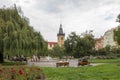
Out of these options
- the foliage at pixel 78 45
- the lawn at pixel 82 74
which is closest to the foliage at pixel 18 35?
the lawn at pixel 82 74

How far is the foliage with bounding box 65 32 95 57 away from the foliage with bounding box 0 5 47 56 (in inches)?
2362

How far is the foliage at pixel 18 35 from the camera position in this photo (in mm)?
35688

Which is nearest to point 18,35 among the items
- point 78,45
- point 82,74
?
point 82,74

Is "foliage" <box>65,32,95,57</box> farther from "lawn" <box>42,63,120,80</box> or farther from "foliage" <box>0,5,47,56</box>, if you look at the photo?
"lawn" <box>42,63,120,80</box>

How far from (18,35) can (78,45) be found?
68074 mm

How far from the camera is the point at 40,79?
688 inches

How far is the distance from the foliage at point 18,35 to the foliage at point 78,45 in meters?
60.0

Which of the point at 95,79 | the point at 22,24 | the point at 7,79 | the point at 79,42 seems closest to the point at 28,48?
the point at 22,24

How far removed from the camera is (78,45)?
103188 mm

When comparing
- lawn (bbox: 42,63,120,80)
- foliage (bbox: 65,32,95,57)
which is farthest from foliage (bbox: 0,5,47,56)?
foliage (bbox: 65,32,95,57)

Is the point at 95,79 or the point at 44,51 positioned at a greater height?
the point at 44,51

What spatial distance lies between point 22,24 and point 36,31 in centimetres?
341

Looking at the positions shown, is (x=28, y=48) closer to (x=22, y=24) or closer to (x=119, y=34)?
(x=22, y=24)

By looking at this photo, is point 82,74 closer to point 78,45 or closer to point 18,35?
point 18,35
